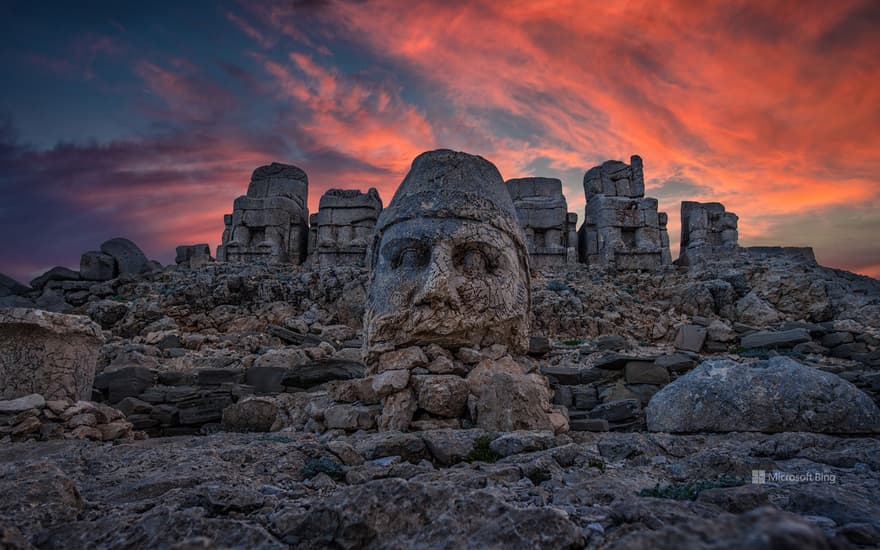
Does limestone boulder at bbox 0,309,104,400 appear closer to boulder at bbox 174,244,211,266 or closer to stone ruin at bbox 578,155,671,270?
boulder at bbox 174,244,211,266

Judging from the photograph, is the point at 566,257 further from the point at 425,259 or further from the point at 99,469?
the point at 99,469

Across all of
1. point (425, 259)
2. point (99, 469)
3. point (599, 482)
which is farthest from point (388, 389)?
point (599, 482)

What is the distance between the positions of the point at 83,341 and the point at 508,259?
549 cm

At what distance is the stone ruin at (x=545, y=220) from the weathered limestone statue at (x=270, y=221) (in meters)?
9.78

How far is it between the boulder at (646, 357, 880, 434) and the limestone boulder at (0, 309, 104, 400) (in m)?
6.90

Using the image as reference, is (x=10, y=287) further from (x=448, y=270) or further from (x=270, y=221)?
(x=448, y=270)

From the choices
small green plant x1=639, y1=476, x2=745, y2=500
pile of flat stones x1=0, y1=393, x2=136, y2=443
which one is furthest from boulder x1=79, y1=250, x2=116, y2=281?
small green plant x1=639, y1=476, x2=745, y2=500

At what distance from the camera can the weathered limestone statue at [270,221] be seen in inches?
762

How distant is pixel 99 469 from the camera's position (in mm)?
2918

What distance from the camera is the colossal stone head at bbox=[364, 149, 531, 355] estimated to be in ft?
15.6

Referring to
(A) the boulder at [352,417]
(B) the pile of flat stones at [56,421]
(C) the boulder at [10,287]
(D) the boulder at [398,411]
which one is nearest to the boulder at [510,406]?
(D) the boulder at [398,411]

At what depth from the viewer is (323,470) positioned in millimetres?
2695

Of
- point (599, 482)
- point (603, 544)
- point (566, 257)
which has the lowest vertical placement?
point (599, 482)

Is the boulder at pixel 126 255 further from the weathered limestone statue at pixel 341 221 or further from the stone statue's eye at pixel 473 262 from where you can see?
the stone statue's eye at pixel 473 262
